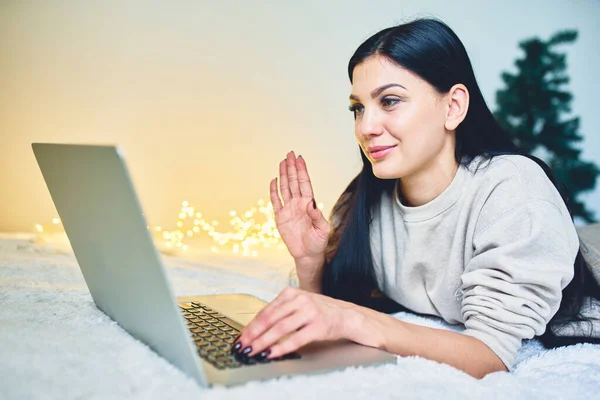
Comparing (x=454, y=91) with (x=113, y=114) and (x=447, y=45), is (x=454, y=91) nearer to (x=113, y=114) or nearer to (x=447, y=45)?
(x=447, y=45)

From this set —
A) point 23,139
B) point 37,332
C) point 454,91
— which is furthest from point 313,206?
point 23,139

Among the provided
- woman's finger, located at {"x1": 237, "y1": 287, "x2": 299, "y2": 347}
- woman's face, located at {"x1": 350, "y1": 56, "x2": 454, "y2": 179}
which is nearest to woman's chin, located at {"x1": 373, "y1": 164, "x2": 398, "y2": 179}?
woman's face, located at {"x1": 350, "y1": 56, "x2": 454, "y2": 179}

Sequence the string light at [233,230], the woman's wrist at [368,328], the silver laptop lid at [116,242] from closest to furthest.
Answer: the silver laptop lid at [116,242]
the woman's wrist at [368,328]
the string light at [233,230]

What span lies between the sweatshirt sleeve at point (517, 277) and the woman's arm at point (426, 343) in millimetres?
31

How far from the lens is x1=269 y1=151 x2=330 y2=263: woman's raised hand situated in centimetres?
140

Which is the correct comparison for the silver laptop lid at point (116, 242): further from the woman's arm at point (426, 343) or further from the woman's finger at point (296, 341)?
the woman's arm at point (426, 343)

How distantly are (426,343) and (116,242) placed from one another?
0.53m

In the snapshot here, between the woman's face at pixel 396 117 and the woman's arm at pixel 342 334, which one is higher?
the woman's face at pixel 396 117

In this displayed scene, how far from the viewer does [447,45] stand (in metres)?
1.32

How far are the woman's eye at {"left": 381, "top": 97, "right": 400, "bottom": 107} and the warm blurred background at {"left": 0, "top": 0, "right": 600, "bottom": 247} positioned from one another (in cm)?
191

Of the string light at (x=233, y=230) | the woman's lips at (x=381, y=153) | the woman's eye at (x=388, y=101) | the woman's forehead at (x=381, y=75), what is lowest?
the string light at (x=233, y=230)

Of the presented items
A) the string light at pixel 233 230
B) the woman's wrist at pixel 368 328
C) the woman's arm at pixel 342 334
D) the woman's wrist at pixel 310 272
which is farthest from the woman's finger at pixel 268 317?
the string light at pixel 233 230

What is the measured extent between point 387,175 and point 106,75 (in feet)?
7.07

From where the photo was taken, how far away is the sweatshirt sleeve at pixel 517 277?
1051mm
